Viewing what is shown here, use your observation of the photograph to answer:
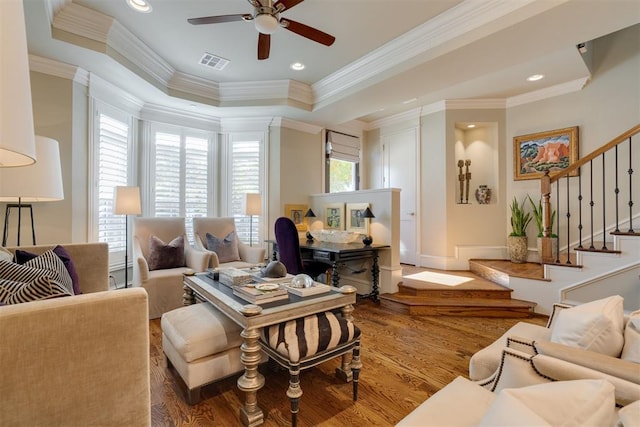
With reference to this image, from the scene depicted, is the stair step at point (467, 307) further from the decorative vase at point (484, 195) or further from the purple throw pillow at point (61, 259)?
the purple throw pillow at point (61, 259)

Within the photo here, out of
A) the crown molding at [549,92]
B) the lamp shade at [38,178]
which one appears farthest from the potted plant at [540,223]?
the lamp shade at [38,178]

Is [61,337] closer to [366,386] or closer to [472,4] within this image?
[366,386]

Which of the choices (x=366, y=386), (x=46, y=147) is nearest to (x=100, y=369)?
(x=366, y=386)

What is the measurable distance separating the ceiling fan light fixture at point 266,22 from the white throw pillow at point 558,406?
8.14ft

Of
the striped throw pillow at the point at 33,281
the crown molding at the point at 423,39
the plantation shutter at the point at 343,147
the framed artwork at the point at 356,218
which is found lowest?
the striped throw pillow at the point at 33,281

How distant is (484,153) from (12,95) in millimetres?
5693

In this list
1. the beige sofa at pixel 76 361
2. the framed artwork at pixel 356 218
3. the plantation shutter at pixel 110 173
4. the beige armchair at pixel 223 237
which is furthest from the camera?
the framed artwork at pixel 356 218

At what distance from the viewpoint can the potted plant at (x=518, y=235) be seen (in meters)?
4.27

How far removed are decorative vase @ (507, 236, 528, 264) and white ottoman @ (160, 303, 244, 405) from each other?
4244mm

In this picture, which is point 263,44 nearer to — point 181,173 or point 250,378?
point 250,378

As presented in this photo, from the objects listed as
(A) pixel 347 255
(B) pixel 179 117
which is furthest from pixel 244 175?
(A) pixel 347 255

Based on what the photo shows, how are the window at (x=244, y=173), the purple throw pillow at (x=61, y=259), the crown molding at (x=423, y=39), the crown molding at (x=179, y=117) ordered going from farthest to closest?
the window at (x=244, y=173) < the crown molding at (x=179, y=117) < the crown molding at (x=423, y=39) < the purple throw pillow at (x=61, y=259)

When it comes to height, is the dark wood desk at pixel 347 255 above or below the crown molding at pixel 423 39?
below

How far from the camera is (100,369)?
38.6 inches
